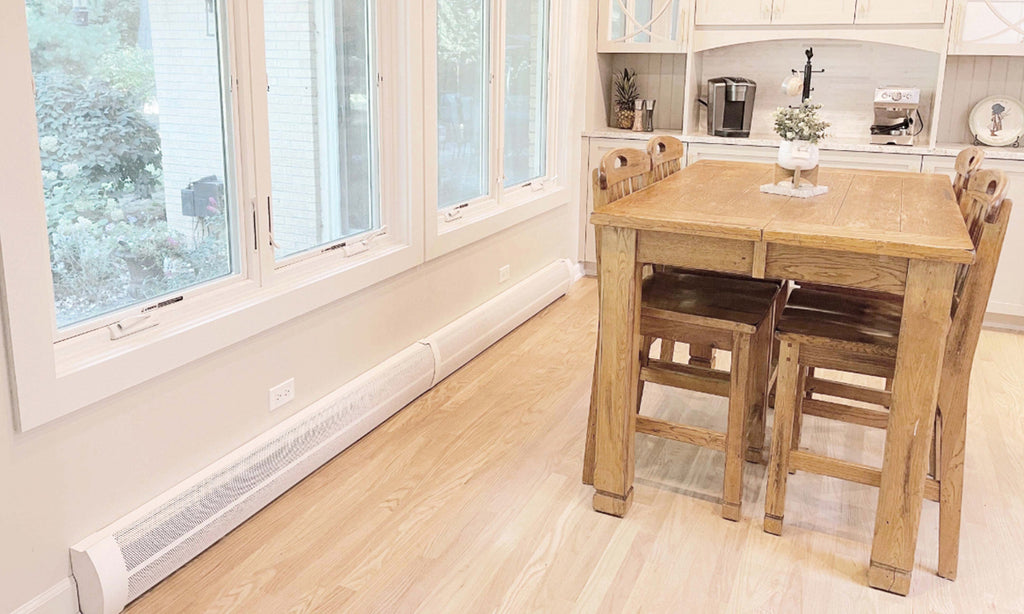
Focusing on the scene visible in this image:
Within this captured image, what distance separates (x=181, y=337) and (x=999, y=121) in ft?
14.0

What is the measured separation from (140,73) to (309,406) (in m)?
1.16

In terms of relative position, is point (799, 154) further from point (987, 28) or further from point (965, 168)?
point (987, 28)

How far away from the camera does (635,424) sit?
2666mm

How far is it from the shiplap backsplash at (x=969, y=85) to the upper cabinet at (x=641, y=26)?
1.46 meters

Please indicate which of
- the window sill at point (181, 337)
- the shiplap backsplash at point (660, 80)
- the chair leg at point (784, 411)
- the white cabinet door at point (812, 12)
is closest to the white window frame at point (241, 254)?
the window sill at point (181, 337)

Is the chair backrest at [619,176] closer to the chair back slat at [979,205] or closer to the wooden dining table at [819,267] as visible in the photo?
the wooden dining table at [819,267]

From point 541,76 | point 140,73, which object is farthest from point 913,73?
point 140,73

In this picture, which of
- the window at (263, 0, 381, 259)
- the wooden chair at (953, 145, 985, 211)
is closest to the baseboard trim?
the window at (263, 0, 381, 259)

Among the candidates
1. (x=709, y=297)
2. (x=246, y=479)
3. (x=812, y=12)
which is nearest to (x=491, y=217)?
(x=709, y=297)

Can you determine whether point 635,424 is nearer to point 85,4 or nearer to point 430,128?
point 430,128

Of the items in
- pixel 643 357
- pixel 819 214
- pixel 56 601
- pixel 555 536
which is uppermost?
pixel 819 214

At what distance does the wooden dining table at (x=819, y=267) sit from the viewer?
2160mm

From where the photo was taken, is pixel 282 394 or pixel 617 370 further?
pixel 282 394

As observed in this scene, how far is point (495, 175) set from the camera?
13.8ft
